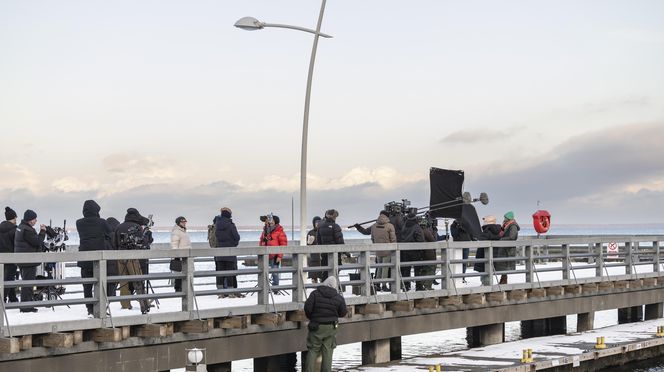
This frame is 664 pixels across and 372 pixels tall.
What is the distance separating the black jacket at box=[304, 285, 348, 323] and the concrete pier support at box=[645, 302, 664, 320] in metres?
18.5

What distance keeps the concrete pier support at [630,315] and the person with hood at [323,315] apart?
1864 centimetres

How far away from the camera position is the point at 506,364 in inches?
822

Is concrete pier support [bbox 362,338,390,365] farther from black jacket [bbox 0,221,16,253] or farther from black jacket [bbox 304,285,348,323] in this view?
black jacket [bbox 0,221,16,253]

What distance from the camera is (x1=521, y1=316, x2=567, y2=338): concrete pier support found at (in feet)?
97.5

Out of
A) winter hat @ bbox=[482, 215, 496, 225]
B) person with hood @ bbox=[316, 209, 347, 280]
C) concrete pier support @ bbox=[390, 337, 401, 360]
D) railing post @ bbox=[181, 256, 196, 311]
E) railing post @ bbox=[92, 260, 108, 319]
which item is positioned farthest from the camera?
winter hat @ bbox=[482, 215, 496, 225]

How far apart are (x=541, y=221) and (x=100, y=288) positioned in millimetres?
19494

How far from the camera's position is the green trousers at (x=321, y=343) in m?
17.8

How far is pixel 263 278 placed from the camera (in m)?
18.8

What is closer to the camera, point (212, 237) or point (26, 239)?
point (26, 239)

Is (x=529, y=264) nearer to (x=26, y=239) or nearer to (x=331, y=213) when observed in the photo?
(x=331, y=213)

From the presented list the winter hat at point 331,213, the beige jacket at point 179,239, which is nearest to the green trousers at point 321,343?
the beige jacket at point 179,239

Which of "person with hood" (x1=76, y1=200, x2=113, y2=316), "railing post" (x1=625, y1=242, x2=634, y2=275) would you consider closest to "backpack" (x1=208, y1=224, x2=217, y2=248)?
"person with hood" (x1=76, y1=200, x2=113, y2=316)

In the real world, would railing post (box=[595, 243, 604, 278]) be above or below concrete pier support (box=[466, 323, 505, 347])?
above

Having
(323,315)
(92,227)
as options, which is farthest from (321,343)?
(92,227)
